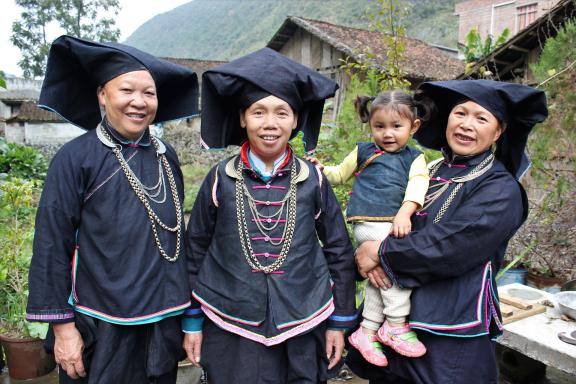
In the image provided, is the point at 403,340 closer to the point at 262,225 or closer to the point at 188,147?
the point at 262,225

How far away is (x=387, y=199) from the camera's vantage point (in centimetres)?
227

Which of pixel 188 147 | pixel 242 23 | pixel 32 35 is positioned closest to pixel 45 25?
pixel 32 35

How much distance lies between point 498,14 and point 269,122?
2741 centimetres

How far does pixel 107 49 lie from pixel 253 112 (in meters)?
0.69

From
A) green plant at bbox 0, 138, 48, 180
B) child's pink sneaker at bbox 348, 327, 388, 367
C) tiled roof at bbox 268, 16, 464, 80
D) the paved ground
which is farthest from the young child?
green plant at bbox 0, 138, 48, 180

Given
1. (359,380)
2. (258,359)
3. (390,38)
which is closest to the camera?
(258,359)

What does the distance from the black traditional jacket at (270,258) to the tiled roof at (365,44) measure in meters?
11.4

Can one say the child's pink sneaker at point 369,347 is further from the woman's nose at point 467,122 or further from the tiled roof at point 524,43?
the tiled roof at point 524,43

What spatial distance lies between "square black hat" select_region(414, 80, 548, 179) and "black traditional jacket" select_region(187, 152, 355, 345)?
0.74 m

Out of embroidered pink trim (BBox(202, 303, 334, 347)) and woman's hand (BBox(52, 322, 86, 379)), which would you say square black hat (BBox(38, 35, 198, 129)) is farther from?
embroidered pink trim (BBox(202, 303, 334, 347))

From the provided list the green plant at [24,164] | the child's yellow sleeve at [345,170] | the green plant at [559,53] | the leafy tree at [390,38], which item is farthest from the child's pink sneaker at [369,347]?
the green plant at [24,164]

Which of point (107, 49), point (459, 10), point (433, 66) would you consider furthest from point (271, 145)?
point (459, 10)

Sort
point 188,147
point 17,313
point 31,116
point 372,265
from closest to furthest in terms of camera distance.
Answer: point 372,265 → point 17,313 → point 188,147 → point 31,116

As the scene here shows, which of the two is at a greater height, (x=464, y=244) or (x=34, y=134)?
(x=464, y=244)
